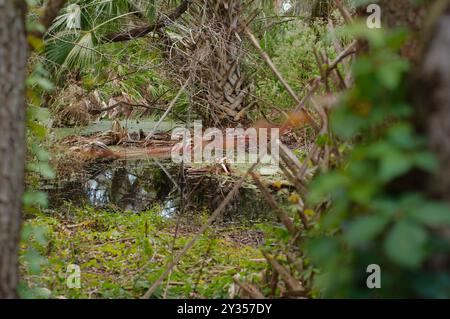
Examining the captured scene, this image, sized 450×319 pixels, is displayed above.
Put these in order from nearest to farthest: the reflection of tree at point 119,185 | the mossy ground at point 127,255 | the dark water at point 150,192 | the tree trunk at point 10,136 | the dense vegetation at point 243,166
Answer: the dense vegetation at point 243,166
the tree trunk at point 10,136
the mossy ground at point 127,255
the dark water at point 150,192
the reflection of tree at point 119,185

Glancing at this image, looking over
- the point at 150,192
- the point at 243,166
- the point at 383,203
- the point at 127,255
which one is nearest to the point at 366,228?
the point at 383,203

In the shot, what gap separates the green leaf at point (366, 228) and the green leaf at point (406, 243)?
0.10 ft

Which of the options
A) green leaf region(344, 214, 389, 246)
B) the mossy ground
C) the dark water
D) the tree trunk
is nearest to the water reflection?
the dark water

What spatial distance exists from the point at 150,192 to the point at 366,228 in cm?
591

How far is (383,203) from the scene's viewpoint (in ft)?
4.19

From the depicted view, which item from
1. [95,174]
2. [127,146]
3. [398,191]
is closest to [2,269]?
[398,191]

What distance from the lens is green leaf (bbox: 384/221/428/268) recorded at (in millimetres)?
1184

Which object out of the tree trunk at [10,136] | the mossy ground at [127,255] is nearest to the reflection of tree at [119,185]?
the mossy ground at [127,255]

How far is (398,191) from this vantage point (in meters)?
1.40

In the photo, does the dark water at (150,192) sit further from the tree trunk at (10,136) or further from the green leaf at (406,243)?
the green leaf at (406,243)

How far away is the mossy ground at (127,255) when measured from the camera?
2.89 meters

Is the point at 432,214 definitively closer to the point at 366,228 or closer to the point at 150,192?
the point at 366,228
